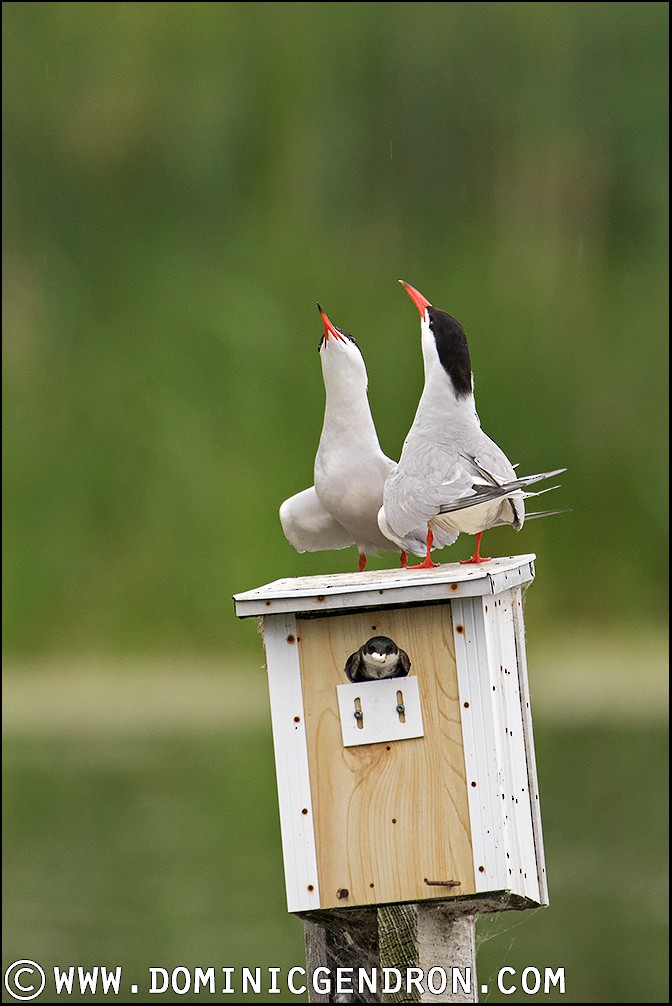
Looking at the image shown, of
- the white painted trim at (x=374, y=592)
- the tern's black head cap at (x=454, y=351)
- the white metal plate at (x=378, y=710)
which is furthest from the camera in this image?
the tern's black head cap at (x=454, y=351)

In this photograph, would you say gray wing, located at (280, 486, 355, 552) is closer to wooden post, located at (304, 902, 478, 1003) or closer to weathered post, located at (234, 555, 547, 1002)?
weathered post, located at (234, 555, 547, 1002)

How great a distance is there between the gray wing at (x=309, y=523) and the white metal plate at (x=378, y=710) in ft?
2.00

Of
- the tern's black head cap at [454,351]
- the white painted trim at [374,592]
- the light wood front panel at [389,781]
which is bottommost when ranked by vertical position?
the light wood front panel at [389,781]

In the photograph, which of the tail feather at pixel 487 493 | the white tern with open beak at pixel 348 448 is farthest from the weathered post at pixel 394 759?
the white tern with open beak at pixel 348 448

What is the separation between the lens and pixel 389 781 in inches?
152

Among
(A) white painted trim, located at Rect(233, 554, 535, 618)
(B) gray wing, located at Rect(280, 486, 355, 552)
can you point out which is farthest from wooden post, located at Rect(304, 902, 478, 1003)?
(B) gray wing, located at Rect(280, 486, 355, 552)

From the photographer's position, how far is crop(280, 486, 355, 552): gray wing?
14.5 ft

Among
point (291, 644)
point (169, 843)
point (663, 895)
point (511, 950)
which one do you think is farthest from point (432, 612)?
point (169, 843)

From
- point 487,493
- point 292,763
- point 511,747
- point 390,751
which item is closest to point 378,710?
point 390,751

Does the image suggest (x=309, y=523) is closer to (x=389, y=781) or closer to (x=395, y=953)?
(x=389, y=781)

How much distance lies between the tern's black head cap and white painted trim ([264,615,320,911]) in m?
0.59

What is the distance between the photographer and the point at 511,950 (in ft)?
25.0

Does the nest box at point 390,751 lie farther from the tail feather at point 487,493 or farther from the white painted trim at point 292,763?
the tail feather at point 487,493

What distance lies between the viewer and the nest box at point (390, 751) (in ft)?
12.5
